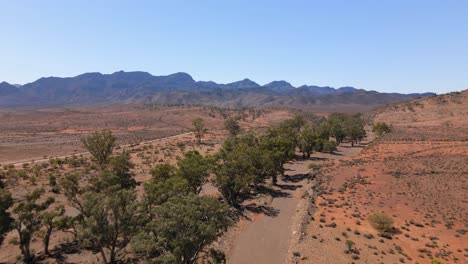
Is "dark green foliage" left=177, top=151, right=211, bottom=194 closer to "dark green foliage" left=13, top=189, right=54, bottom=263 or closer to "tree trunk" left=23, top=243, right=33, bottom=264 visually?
"dark green foliage" left=13, top=189, right=54, bottom=263

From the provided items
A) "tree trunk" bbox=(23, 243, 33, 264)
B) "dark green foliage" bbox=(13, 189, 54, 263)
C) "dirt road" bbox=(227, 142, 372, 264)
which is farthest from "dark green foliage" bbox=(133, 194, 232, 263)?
"tree trunk" bbox=(23, 243, 33, 264)

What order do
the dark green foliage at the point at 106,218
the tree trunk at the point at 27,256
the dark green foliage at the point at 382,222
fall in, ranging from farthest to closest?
the dark green foliage at the point at 382,222
the tree trunk at the point at 27,256
the dark green foliage at the point at 106,218

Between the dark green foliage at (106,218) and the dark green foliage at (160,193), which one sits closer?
the dark green foliage at (106,218)

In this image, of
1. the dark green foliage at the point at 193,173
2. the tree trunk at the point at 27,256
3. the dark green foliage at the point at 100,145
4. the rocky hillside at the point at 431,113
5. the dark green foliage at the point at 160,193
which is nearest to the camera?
the tree trunk at the point at 27,256

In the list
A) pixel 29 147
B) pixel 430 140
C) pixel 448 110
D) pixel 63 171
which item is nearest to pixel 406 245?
pixel 63 171

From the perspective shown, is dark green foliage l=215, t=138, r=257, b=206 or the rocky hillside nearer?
dark green foliage l=215, t=138, r=257, b=206

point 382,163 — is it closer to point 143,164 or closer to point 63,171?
point 143,164

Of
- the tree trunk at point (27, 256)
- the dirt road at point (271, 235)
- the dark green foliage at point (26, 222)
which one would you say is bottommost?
the dirt road at point (271, 235)

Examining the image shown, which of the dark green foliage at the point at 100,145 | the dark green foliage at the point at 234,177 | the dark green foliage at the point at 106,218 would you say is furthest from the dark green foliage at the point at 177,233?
the dark green foliage at the point at 100,145

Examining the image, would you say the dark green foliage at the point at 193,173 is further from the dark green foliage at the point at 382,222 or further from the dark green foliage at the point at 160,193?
the dark green foliage at the point at 382,222

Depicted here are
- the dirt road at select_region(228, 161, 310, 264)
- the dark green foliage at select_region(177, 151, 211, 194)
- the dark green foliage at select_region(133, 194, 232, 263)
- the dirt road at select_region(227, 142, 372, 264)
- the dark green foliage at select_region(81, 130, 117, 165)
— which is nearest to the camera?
the dark green foliage at select_region(133, 194, 232, 263)

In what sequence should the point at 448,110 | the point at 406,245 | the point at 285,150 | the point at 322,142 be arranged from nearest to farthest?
the point at 406,245 < the point at 285,150 < the point at 322,142 < the point at 448,110
